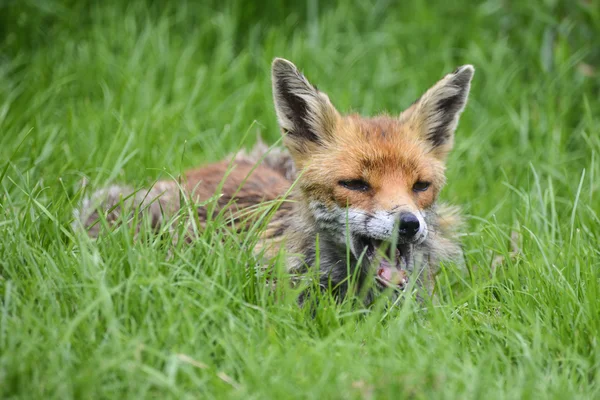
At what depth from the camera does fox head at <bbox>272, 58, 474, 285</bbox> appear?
498 cm

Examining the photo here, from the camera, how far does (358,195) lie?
16.8ft

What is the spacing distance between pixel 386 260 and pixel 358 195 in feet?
1.55

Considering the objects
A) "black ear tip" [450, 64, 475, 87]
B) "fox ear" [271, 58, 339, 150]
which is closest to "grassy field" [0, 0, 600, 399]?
"fox ear" [271, 58, 339, 150]

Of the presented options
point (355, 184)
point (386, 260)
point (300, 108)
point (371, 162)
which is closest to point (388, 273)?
point (386, 260)

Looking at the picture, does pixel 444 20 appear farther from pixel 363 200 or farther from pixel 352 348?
pixel 352 348

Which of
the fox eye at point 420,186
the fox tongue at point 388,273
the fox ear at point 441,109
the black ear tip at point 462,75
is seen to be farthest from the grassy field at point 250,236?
the black ear tip at point 462,75

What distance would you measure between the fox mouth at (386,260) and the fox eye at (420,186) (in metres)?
0.40

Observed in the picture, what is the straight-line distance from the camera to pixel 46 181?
6027mm

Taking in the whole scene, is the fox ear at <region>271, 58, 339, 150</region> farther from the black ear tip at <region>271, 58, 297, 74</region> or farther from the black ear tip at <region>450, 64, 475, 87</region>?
the black ear tip at <region>450, 64, 475, 87</region>

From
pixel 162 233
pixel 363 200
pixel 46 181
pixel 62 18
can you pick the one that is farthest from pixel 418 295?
pixel 62 18

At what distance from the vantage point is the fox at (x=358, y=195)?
5012mm

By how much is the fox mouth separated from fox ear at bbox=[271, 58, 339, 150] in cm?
89

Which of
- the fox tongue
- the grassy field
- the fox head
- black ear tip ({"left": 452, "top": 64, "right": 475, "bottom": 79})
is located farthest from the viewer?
black ear tip ({"left": 452, "top": 64, "right": 475, "bottom": 79})

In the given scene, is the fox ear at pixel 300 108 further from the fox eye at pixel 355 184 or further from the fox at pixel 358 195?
the fox eye at pixel 355 184
